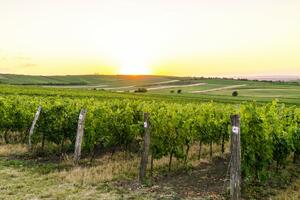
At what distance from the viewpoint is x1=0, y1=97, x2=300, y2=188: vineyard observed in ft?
33.5

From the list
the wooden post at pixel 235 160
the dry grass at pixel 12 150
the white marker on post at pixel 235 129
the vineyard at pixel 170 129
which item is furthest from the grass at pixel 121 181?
the white marker on post at pixel 235 129

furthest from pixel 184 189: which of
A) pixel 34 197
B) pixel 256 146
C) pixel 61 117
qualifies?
pixel 61 117

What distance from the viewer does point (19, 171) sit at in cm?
1203

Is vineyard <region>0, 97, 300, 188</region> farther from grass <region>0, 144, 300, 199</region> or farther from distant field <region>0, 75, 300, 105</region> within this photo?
distant field <region>0, 75, 300, 105</region>

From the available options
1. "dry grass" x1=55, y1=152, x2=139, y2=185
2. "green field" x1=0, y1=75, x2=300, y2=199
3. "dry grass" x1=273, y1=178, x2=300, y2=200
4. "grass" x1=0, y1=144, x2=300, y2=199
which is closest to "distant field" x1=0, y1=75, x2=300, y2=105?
"green field" x1=0, y1=75, x2=300, y2=199

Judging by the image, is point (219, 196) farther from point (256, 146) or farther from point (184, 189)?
point (256, 146)

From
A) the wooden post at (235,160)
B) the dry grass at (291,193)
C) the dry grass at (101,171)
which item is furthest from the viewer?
the dry grass at (101,171)

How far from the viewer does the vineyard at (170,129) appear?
10211mm

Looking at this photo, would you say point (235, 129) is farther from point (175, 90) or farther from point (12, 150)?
point (175, 90)

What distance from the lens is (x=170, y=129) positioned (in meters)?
12.2

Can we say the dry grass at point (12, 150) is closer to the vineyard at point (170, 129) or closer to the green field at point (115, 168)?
the green field at point (115, 168)

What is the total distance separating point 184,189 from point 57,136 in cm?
741

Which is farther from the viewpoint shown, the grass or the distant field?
the distant field

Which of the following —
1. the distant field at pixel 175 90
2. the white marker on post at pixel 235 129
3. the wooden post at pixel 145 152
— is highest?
the white marker on post at pixel 235 129
